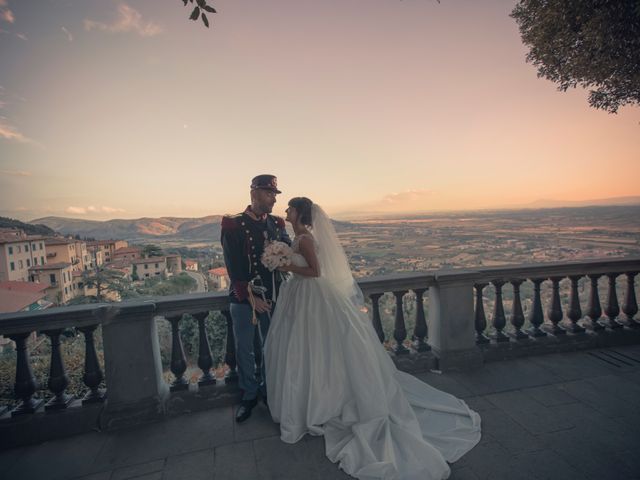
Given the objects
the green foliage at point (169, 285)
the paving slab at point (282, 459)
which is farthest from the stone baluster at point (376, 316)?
the green foliage at point (169, 285)

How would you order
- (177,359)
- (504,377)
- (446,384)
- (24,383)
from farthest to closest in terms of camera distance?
(504,377) → (446,384) → (177,359) → (24,383)

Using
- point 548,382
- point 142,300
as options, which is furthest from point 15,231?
Result: point 548,382

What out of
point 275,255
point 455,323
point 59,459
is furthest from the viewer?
point 455,323

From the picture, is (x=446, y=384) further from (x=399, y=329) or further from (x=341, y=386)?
(x=341, y=386)

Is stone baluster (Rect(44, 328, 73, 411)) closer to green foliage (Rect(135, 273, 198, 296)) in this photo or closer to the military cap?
the military cap

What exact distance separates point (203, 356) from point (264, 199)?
6.50ft

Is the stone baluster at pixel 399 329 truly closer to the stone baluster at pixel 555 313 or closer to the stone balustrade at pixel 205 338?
the stone balustrade at pixel 205 338

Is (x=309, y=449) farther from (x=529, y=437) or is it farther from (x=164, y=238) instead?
(x=164, y=238)

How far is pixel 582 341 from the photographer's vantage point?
4504 mm

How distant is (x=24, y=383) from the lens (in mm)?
3203

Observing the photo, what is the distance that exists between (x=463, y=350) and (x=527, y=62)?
17.1 ft

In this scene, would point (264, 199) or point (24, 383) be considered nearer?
point (24, 383)

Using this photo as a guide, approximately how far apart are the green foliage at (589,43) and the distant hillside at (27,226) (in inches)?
1203

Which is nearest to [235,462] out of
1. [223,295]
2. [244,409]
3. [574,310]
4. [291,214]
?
[244,409]
